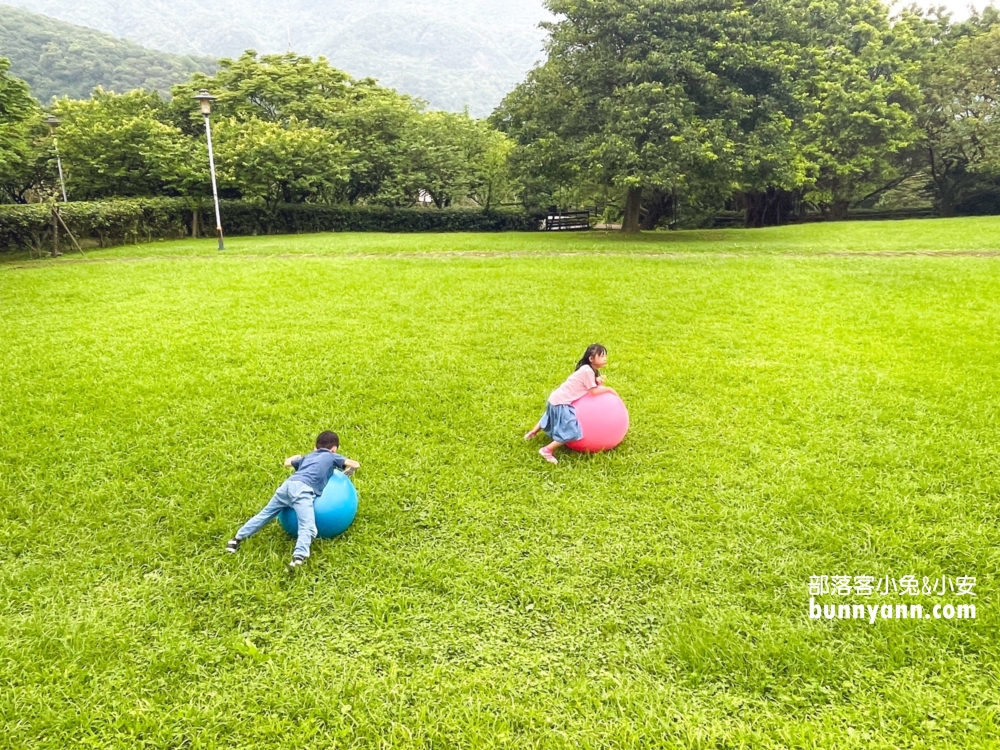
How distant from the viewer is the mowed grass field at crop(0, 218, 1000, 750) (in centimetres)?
292

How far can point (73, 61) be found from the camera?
166 ft

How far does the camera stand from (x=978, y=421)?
19.4ft

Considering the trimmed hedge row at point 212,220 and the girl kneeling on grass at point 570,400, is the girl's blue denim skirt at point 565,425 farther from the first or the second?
the trimmed hedge row at point 212,220

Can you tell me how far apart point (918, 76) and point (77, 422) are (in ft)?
118

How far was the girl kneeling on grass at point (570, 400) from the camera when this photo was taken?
17.2ft

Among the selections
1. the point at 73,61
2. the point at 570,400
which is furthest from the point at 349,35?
the point at 570,400

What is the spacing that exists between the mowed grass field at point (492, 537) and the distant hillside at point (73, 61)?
161 ft

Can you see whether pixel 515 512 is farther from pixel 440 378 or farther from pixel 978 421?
pixel 978 421

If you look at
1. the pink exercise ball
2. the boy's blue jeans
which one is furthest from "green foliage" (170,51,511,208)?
the boy's blue jeans

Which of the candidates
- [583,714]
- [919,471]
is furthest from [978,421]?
[583,714]

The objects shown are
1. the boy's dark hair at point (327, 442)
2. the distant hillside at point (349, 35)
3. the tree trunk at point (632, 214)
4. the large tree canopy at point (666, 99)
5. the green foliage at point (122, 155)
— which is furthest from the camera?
the distant hillside at point (349, 35)

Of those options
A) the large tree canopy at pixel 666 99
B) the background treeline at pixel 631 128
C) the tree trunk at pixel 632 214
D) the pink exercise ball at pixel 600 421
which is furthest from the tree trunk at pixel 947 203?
the pink exercise ball at pixel 600 421

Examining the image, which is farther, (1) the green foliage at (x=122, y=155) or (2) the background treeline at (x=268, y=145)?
(2) the background treeline at (x=268, y=145)

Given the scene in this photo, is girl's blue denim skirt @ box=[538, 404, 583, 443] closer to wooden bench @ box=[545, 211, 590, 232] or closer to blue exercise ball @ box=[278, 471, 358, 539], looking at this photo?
blue exercise ball @ box=[278, 471, 358, 539]
